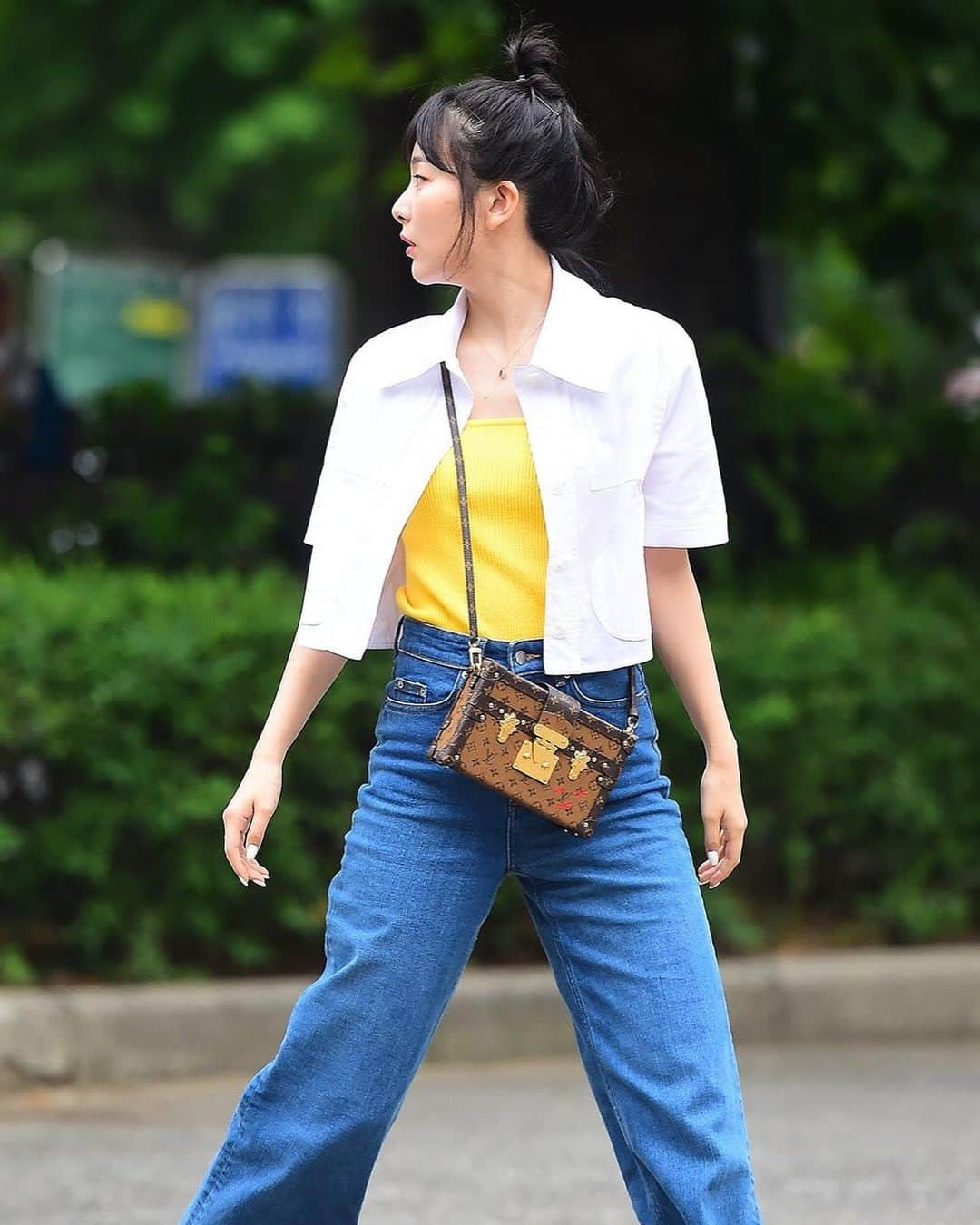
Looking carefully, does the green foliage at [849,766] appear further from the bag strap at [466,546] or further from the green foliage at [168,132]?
the green foliage at [168,132]

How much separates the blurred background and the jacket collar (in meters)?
0.39

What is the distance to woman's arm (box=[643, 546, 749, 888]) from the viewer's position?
10.5 feet

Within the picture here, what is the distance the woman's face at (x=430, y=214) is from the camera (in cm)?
315

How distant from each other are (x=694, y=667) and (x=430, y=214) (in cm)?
69

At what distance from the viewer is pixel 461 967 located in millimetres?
3162

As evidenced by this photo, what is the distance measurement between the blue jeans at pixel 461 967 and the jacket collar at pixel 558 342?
34 centimetres

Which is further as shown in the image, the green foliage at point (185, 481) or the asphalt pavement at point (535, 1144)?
the green foliage at point (185, 481)

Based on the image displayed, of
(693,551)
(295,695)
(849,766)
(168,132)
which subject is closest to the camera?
(295,695)

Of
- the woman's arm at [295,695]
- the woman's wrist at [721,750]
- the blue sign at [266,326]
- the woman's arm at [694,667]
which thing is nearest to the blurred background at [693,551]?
the woman's arm at [694,667]

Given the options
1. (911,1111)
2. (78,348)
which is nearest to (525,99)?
(911,1111)

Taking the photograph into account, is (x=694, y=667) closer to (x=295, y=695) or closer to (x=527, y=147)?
(x=295, y=695)

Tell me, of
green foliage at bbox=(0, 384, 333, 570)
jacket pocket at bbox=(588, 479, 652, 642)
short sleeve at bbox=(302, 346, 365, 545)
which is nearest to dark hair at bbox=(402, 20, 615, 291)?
short sleeve at bbox=(302, 346, 365, 545)

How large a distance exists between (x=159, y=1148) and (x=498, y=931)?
172cm

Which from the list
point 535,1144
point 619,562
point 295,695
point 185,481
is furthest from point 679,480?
point 185,481
